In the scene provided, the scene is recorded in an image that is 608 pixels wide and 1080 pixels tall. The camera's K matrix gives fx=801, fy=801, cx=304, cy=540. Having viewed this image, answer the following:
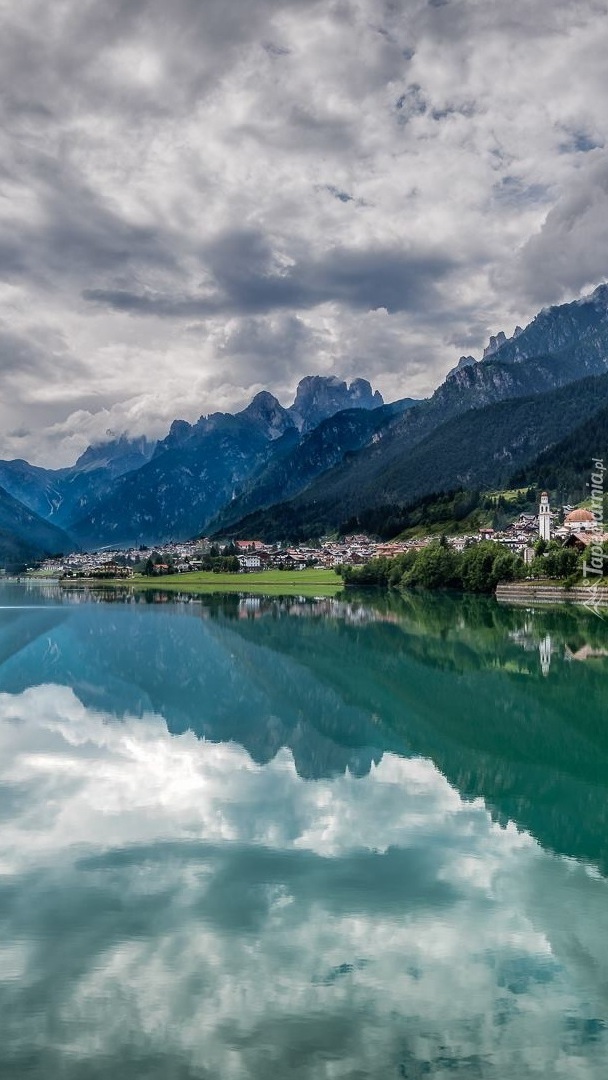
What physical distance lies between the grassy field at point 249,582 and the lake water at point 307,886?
312 ft

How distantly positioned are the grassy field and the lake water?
95.1m

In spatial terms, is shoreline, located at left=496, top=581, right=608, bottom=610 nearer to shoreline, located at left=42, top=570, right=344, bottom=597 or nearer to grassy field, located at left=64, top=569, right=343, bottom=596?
shoreline, located at left=42, top=570, right=344, bottom=597

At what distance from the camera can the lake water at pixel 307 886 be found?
31.6ft

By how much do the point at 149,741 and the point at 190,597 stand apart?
336 ft

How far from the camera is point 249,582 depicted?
522 feet

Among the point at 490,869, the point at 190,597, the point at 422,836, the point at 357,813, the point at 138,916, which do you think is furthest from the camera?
the point at 190,597

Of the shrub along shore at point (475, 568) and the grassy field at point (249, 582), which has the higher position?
the shrub along shore at point (475, 568)

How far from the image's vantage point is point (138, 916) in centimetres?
1323

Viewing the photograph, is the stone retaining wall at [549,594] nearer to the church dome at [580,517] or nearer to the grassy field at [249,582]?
the grassy field at [249,582]

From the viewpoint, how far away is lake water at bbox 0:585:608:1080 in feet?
31.6

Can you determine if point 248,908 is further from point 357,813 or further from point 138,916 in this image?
point 357,813

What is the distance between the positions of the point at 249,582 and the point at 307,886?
14514cm

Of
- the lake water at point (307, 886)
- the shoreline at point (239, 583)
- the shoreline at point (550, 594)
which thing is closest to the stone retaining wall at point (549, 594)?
the shoreline at point (550, 594)

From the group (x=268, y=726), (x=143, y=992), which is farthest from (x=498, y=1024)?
(x=268, y=726)
